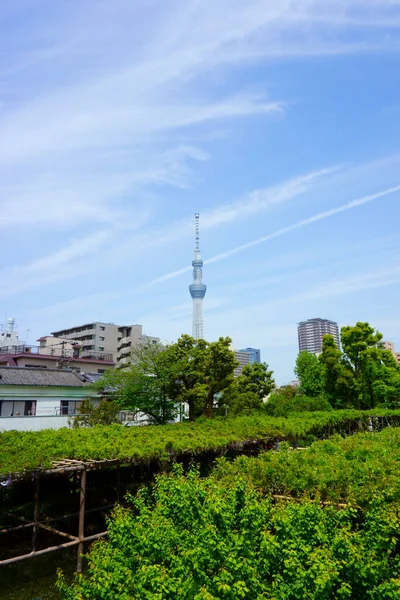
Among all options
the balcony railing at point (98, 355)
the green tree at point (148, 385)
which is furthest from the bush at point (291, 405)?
the balcony railing at point (98, 355)

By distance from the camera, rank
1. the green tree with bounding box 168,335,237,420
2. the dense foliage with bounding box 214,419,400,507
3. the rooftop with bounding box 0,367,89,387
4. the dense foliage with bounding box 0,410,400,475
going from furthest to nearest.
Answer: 1. the rooftop with bounding box 0,367,89,387
2. the green tree with bounding box 168,335,237,420
3. the dense foliage with bounding box 0,410,400,475
4. the dense foliage with bounding box 214,419,400,507

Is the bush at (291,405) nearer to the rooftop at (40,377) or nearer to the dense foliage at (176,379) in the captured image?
the dense foliage at (176,379)

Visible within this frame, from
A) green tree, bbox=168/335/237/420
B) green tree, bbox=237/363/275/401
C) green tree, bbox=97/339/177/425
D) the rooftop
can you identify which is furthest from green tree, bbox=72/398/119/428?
green tree, bbox=237/363/275/401

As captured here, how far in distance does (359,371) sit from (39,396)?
25934mm

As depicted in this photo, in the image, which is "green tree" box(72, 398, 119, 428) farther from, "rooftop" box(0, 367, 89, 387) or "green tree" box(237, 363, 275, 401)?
"green tree" box(237, 363, 275, 401)

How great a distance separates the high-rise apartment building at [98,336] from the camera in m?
72.8

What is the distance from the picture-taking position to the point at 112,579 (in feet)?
22.1

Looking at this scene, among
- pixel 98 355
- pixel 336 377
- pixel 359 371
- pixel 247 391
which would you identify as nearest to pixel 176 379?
pixel 247 391

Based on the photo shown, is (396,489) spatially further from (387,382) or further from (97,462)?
(387,382)

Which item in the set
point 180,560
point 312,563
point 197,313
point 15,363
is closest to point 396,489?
point 312,563

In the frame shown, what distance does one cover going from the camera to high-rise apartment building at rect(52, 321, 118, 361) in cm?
7275

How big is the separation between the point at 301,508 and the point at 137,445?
→ 8.19m

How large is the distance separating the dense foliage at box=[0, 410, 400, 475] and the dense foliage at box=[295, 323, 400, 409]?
14442mm

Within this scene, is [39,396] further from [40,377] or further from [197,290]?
[197,290]
